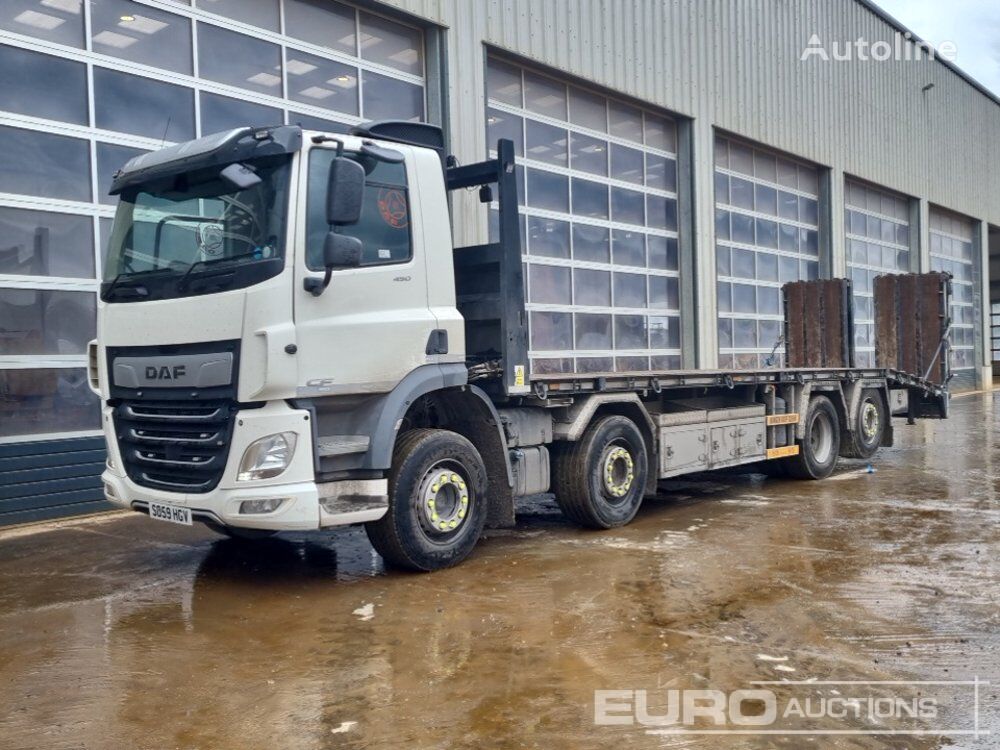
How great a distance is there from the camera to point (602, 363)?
1462cm

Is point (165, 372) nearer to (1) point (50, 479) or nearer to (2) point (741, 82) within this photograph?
(1) point (50, 479)

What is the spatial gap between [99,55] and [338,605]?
21.3 ft

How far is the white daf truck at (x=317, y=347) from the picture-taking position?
539 cm

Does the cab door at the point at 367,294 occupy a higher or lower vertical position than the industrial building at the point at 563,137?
lower

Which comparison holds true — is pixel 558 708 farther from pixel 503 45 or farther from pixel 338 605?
pixel 503 45

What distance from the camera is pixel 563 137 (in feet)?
45.8

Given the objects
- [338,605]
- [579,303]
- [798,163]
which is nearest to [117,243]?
[338,605]

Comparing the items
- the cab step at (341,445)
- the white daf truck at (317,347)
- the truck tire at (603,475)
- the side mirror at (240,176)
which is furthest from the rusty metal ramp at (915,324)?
the side mirror at (240,176)

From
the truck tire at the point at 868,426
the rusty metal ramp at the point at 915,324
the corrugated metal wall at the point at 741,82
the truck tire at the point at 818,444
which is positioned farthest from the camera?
the rusty metal ramp at the point at 915,324

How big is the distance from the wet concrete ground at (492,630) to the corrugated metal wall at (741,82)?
588 centimetres

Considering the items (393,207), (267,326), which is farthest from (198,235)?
(393,207)

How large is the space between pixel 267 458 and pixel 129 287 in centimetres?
157

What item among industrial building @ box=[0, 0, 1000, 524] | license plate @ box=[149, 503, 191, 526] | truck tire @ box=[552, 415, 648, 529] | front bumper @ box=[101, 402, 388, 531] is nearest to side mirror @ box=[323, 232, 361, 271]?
front bumper @ box=[101, 402, 388, 531]

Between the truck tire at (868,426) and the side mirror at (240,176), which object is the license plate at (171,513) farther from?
the truck tire at (868,426)
